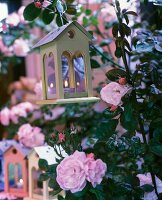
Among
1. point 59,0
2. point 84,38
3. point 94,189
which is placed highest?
point 59,0

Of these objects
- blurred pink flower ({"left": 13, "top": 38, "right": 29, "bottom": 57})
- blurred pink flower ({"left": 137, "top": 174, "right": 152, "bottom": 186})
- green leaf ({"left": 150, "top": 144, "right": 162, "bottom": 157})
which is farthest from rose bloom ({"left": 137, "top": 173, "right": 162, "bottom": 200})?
blurred pink flower ({"left": 13, "top": 38, "right": 29, "bottom": 57})

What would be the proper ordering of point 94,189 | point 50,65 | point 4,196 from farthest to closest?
1. point 4,196
2. point 50,65
3. point 94,189

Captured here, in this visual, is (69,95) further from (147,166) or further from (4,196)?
(4,196)

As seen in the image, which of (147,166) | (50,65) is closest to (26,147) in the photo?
(50,65)

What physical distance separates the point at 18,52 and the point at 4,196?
32.8 inches

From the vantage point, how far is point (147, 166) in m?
1.23

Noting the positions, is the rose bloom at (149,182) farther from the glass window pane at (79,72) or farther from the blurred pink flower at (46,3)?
the blurred pink flower at (46,3)

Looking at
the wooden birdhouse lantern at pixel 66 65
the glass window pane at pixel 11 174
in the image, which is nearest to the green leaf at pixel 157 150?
the wooden birdhouse lantern at pixel 66 65

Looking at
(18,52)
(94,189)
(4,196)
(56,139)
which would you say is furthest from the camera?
(18,52)

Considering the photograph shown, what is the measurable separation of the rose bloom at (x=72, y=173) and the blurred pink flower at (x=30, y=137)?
60 centimetres

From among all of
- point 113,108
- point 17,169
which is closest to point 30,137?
point 17,169

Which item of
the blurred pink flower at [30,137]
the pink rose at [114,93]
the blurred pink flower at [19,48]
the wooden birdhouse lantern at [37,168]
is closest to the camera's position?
the pink rose at [114,93]

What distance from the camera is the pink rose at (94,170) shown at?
3.39 ft

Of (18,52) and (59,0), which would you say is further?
(18,52)
